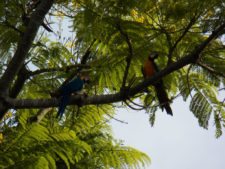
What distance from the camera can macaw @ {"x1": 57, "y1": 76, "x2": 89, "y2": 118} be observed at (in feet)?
12.2

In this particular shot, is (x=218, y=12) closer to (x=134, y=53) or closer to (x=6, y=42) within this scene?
(x=134, y=53)

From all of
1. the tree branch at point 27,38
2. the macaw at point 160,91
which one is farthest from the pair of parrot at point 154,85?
the tree branch at point 27,38

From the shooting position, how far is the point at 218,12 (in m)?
3.19

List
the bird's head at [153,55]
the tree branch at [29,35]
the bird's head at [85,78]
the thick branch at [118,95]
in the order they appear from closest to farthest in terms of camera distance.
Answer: the thick branch at [118,95], the tree branch at [29,35], the bird's head at [153,55], the bird's head at [85,78]

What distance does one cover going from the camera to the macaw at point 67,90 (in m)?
3.71

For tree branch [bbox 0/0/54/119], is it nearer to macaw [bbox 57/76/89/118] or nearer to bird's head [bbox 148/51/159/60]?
macaw [bbox 57/76/89/118]

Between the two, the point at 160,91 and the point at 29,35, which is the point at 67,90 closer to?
the point at 29,35

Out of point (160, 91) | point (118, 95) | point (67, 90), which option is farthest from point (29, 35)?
point (160, 91)

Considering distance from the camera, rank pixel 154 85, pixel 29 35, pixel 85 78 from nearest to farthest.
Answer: pixel 29 35, pixel 154 85, pixel 85 78

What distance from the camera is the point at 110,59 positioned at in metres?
3.73

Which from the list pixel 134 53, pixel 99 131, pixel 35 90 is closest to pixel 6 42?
pixel 35 90

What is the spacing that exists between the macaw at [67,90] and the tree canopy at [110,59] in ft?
0.17

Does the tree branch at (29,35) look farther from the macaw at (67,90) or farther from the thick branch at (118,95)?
Result: the macaw at (67,90)

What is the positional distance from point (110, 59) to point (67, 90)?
40cm
